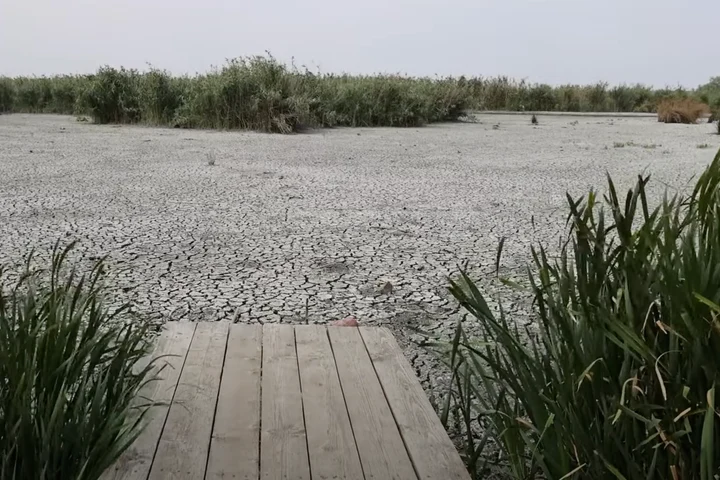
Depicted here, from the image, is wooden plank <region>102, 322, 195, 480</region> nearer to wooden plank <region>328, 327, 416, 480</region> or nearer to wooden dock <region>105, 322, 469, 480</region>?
wooden dock <region>105, 322, 469, 480</region>

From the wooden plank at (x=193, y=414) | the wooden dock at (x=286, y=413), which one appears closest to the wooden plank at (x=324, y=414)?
the wooden dock at (x=286, y=413)

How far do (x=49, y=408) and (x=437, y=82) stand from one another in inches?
645

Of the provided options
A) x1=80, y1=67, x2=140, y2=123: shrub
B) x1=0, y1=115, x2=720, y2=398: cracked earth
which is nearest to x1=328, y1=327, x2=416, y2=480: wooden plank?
x1=0, y1=115, x2=720, y2=398: cracked earth

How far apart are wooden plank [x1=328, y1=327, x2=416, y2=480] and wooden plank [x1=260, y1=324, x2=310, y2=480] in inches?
4.9

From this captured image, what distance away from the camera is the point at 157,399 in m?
1.65

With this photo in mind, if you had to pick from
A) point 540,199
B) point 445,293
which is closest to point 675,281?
point 445,293

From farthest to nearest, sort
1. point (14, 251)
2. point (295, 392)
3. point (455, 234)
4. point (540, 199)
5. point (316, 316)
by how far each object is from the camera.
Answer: point (540, 199) → point (455, 234) → point (14, 251) → point (316, 316) → point (295, 392)

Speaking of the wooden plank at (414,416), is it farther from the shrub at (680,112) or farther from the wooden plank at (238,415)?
the shrub at (680,112)

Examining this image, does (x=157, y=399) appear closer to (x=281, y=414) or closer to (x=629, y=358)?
(x=281, y=414)

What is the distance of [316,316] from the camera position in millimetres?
2693

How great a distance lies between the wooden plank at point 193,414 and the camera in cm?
136

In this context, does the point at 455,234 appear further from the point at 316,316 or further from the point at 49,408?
the point at 49,408

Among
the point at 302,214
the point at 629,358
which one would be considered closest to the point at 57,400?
the point at 629,358

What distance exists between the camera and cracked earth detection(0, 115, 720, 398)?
115 inches
